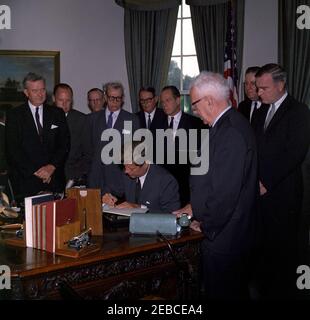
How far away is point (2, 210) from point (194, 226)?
1.29 metres

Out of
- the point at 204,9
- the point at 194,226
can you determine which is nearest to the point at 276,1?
the point at 204,9

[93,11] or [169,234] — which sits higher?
[93,11]

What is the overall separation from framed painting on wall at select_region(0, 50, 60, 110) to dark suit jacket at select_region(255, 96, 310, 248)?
187 inches

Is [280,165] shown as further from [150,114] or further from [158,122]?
[150,114]

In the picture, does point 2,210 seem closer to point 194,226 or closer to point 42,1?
point 194,226

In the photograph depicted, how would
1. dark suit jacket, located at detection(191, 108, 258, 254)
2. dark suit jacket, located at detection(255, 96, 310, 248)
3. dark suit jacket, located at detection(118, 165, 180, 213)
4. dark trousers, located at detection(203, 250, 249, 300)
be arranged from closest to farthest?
dark suit jacket, located at detection(191, 108, 258, 254) → dark trousers, located at detection(203, 250, 249, 300) → dark suit jacket, located at detection(118, 165, 180, 213) → dark suit jacket, located at detection(255, 96, 310, 248)

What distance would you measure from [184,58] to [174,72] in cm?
27

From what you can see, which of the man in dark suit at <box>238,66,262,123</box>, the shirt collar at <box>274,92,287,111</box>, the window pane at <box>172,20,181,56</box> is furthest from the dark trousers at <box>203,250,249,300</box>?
the window pane at <box>172,20,181,56</box>

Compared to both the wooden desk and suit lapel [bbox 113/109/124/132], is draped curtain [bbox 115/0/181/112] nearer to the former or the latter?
suit lapel [bbox 113/109/124/132]

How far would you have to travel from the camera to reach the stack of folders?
8.32 feet

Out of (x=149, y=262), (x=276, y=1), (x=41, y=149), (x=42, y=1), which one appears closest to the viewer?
Result: (x=149, y=262)

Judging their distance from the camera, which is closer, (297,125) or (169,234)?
(169,234)

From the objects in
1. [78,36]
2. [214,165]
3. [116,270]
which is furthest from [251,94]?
[78,36]
